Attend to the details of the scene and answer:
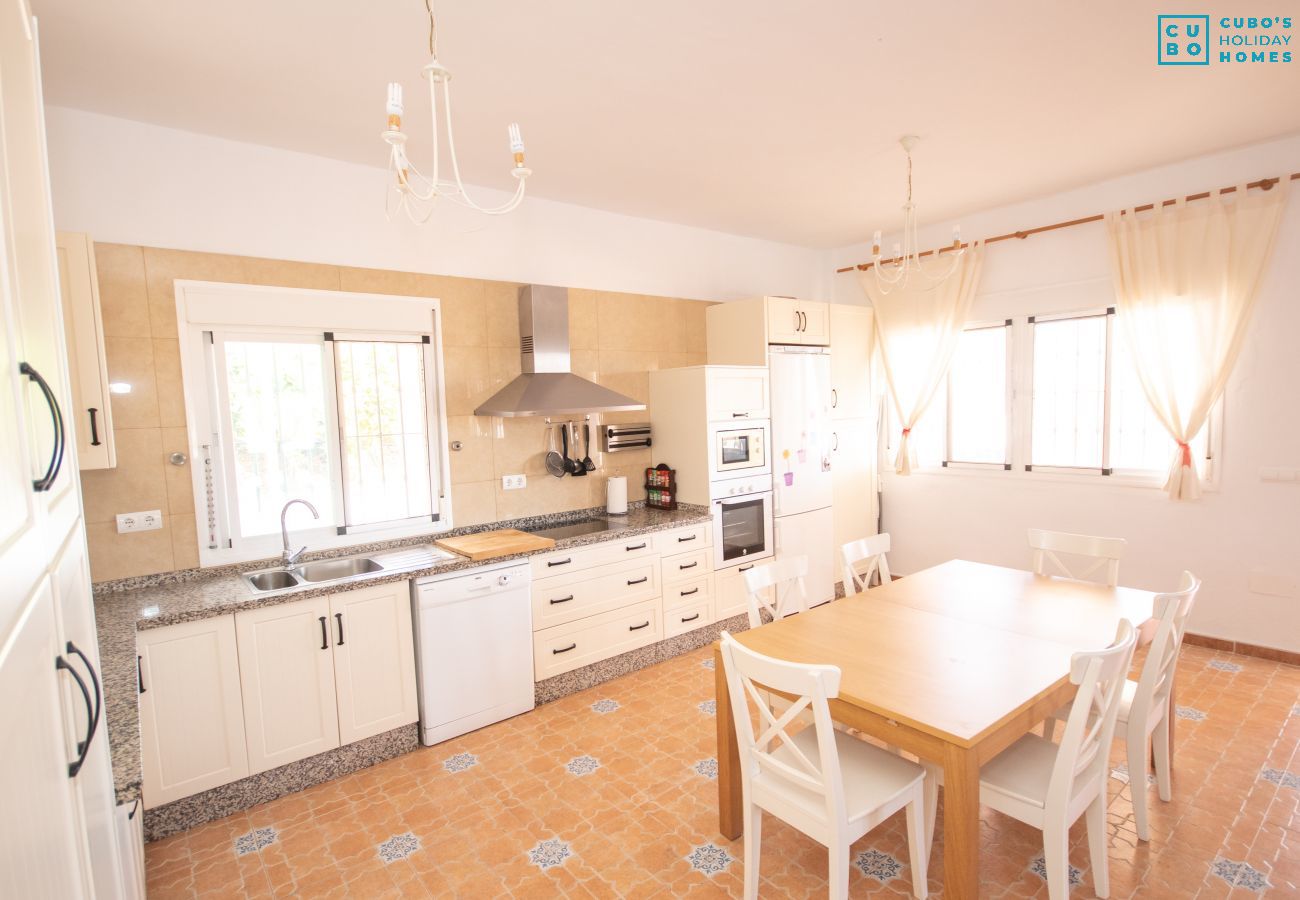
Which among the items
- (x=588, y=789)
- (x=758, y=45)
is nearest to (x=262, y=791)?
(x=588, y=789)

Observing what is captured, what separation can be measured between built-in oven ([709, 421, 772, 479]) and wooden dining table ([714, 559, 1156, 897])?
4.90 feet

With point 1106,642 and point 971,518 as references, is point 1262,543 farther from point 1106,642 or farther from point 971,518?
point 1106,642

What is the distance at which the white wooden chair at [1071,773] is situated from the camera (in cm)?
169

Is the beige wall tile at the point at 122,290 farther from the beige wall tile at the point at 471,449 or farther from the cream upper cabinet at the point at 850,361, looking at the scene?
the cream upper cabinet at the point at 850,361

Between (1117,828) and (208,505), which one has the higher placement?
(208,505)

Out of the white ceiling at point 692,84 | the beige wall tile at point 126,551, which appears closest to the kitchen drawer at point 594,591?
the beige wall tile at point 126,551

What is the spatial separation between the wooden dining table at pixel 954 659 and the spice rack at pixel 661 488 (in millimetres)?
1716

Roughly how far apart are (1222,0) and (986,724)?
2487 mm

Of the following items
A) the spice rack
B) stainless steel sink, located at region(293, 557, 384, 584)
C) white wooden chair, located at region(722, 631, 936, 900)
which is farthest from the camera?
the spice rack

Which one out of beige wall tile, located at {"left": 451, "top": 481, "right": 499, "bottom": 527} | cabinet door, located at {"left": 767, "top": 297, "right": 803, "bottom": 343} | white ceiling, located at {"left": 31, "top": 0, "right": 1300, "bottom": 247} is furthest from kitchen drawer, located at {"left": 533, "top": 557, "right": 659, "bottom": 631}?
white ceiling, located at {"left": 31, "top": 0, "right": 1300, "bottom": 247}

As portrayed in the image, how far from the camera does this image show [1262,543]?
3.54 metres

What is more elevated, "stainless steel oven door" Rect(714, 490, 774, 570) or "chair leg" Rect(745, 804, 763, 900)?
"stainless steel oven door" Rect(714, 490, 774, 570)

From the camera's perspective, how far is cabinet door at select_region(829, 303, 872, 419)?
16.1ft

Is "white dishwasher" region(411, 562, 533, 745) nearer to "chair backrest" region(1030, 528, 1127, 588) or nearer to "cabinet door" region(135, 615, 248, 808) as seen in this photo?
"cabinet door" region(135, 615, 248, 808)
